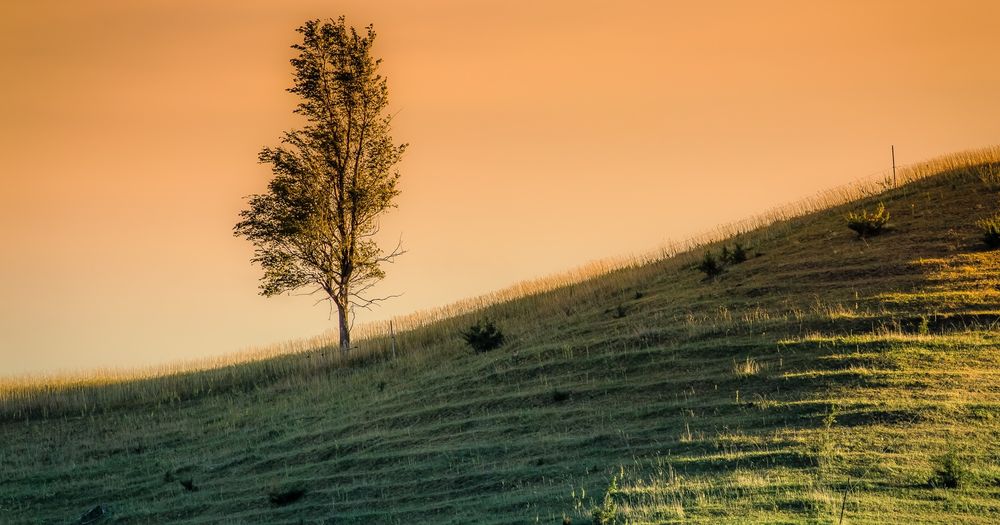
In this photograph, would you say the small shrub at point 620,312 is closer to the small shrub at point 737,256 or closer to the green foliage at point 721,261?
the green foliage at point 721,261

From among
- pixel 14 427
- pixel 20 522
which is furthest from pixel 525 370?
pixel 14 427

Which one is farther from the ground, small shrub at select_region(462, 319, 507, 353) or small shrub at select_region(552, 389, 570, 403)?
small shrub at select_region(462, 319, 507, 353)

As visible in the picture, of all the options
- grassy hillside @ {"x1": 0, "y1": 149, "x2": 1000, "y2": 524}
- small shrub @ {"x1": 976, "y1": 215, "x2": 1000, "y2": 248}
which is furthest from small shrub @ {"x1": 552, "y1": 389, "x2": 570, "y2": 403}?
small shrub @ {"x1": 976, "y1": 215, "x2": 1000, "y2": 248}

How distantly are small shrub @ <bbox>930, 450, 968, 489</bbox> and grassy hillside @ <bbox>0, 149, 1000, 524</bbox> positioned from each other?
56mm

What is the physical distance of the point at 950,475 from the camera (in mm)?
19312

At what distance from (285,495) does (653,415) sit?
9687 mm

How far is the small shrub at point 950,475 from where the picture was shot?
63.1 feet

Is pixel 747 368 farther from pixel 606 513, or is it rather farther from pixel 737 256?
pixel 737 256

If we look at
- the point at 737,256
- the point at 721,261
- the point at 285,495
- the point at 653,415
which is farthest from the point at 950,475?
the point at 721,261

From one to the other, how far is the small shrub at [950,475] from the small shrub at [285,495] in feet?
52.2

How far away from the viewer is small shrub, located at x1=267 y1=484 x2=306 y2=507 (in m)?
28.3

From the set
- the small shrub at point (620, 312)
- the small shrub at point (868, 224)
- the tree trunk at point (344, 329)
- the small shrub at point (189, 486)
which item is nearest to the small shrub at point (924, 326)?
the small shrub at point (868, 224)

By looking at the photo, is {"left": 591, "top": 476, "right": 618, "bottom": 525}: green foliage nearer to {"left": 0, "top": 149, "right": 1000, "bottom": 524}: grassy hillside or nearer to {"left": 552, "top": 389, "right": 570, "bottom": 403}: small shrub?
{"left": 0, "top": 149, "right": 1000, "bottom": 524}: grassy hillside

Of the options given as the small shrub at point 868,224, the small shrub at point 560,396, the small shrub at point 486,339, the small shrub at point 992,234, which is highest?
the small shrub at point 868,224
